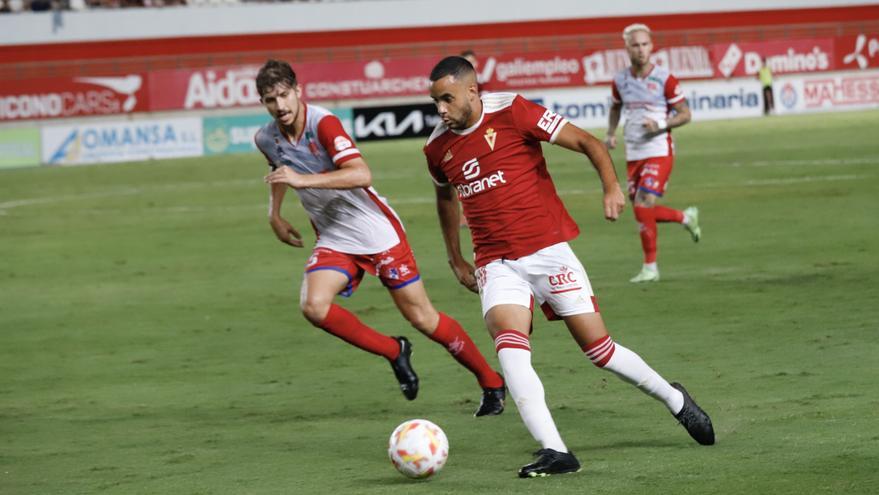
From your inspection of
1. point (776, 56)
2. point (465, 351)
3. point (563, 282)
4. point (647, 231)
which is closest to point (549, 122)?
point (563, 282)

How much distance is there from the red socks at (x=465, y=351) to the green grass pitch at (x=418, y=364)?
257 millimetres

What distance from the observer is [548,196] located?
25.4 ft

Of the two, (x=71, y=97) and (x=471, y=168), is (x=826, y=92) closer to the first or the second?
(x=71, y=97)

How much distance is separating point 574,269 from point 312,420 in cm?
240

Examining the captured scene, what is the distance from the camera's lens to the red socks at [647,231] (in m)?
14.4

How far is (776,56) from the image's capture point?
47.1 m

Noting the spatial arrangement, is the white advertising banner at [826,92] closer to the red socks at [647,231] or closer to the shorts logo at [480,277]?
the red socks at [647,231]

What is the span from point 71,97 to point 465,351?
112 ft

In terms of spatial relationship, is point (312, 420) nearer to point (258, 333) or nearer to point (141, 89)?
point (258, 333)

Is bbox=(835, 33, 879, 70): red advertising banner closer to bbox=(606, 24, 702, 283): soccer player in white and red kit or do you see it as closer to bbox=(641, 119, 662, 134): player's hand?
bbox=(606, 24, 702, 283): soccer player in white and red kit

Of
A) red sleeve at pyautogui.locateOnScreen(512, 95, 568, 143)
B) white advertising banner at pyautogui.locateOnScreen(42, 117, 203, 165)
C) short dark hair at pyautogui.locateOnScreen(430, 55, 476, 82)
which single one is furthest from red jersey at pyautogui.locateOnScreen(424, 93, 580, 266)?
white advertising banner at pyautogui.locateOnScreen(42, 117, 203, 165)

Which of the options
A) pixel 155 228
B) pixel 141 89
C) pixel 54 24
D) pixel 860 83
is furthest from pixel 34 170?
pixel 860 83

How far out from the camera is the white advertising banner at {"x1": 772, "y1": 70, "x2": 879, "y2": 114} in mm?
42031

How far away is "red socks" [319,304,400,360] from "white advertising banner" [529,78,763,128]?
30080 millimetres
